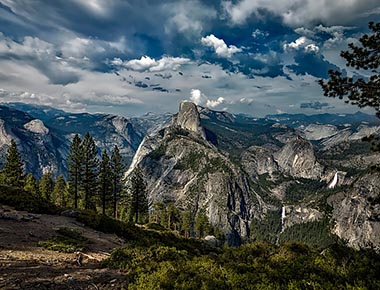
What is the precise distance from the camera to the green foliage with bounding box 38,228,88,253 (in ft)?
65.4

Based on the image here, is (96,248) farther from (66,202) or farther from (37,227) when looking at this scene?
(66,202)

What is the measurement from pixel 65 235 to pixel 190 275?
50.8 feet

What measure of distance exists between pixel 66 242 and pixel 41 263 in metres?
5.86

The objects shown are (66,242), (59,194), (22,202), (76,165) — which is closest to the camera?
(66,242)

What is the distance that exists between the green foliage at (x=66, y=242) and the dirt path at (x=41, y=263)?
1.76 ft

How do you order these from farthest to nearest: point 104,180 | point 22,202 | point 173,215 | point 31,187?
point 173,215
point 31,187
point 104,180
point 22,202

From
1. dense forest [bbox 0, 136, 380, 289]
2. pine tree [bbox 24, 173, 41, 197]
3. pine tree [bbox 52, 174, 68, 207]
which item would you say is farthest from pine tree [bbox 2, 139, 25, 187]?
dense forest [bbox 0, 136, 380, 289]

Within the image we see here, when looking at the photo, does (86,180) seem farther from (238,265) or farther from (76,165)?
(238,265)

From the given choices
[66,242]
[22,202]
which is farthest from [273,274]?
[22,202]

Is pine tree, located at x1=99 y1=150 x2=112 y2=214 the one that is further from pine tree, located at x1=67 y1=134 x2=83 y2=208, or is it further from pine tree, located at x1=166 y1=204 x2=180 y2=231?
pine tree, located at x1=166 y1=204 x2=180 y2=231

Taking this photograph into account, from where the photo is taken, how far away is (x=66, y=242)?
21.6 m

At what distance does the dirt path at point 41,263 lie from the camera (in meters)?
13.0

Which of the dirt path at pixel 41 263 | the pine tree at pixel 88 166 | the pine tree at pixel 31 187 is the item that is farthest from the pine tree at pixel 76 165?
the dirt path at pixel 41 263

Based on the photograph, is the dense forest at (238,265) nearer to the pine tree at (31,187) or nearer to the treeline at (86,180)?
the treeline at (86,180)
